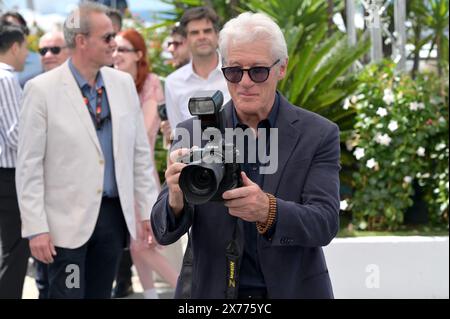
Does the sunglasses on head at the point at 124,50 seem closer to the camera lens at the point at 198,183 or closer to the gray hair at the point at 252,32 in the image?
the gray hair at the point at 252,32

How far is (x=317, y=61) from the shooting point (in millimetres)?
8859

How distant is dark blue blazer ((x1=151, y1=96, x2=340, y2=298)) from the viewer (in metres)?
3.04

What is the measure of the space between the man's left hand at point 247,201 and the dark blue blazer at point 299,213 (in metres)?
0.15

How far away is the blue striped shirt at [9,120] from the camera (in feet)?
18.2

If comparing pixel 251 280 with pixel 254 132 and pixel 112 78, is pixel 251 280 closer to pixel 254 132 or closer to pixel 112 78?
pixel 254 132

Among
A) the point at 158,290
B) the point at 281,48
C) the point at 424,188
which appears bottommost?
the point at 158,290

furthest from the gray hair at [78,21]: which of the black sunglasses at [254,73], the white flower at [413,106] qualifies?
the white flower at [413,106]

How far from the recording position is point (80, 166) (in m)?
4.87

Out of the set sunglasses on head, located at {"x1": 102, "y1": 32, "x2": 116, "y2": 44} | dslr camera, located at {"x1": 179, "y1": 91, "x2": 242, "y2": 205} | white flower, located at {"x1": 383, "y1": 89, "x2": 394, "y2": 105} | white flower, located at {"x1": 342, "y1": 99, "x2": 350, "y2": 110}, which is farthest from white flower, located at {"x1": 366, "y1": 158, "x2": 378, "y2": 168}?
dslr camera, located at {"x1": 179, "y1": 91, "x2": 242, "y2": 205}

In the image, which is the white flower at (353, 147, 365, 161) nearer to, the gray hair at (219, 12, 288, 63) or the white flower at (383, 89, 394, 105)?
the white flower at (383, 89, 394, 105)

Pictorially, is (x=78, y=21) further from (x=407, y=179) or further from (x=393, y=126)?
(x=407, y=179)

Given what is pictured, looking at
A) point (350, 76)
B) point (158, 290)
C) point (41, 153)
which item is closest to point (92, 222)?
point (41, 153)

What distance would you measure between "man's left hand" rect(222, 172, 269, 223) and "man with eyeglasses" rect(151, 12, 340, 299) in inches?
5.3
